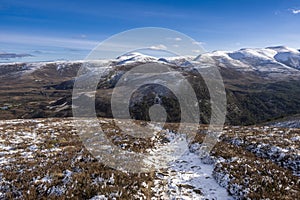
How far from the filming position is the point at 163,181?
1423cm

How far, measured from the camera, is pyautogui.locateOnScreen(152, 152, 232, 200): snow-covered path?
12562 mm

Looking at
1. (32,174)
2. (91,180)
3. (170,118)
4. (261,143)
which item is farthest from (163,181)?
(170,118)

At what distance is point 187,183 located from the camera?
14016 millimetres

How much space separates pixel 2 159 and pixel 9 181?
18.2 feet

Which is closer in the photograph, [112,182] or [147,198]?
[147,198]

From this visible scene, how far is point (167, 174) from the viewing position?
15.4 metres

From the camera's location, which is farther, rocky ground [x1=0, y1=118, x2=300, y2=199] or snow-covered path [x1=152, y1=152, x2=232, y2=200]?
snow-covered path [x1=152, y1=152, x2=232, y2=200]

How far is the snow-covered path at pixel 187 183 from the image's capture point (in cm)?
1256

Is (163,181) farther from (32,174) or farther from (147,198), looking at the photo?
(32,174)

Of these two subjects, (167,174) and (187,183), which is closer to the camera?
(187,183)

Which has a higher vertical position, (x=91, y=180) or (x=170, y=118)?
(x=91, y=180)

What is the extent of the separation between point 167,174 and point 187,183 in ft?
6.14

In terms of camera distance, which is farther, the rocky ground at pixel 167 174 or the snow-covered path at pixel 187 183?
the snow-covered path at pixel 187 183

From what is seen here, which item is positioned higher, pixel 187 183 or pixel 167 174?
pixel 187 183
